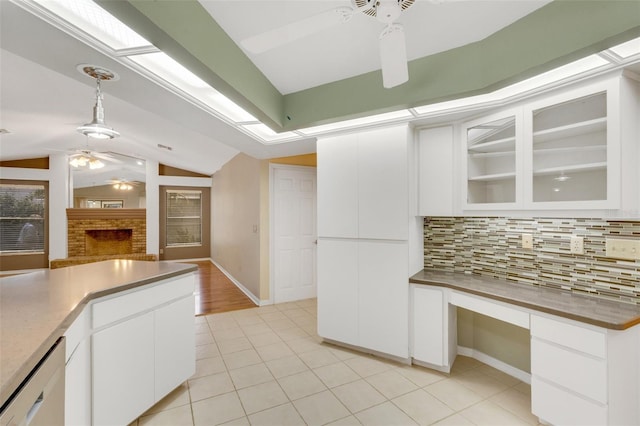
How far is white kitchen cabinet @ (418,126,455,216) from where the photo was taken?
2467 mm

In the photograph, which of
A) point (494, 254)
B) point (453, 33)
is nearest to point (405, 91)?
point (453, 33)

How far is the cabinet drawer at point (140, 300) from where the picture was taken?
159 cm

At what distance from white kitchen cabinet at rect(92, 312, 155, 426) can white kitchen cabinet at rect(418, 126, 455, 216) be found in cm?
234

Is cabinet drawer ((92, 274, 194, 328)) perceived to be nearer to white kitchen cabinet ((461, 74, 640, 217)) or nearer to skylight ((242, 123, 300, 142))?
skylight ((242, 123, 300, 142))

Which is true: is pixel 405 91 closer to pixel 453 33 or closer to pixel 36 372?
pixel 453 33

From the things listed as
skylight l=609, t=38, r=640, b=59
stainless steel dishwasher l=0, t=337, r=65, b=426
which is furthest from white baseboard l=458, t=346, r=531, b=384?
stainless steel dishwasher l=0, t=337, r=65, b=426

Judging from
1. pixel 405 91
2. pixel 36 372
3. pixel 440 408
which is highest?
pixel 405 91

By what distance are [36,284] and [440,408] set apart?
2738 mm

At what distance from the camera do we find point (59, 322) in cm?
115

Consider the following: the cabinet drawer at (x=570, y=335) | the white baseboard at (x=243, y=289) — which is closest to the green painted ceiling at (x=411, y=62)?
the cabinet drawer at (x=570, y=335)

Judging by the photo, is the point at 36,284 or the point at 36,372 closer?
the point at 36,372

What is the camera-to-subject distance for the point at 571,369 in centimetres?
164

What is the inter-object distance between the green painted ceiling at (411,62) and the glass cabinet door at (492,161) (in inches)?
17.0

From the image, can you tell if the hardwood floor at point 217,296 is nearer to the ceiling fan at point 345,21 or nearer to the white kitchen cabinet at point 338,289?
the white kitchen cabinet at point 338,289
